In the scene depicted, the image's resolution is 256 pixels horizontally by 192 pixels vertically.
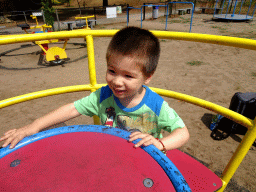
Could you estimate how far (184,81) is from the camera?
3.91 meters

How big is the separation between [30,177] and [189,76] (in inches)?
157

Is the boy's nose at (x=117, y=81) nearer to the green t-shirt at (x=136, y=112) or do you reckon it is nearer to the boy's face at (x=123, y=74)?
the boy's face at (x=123, y=74)

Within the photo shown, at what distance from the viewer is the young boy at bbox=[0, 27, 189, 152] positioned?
2.74 feet

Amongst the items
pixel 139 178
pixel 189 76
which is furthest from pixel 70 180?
pixel 189 76

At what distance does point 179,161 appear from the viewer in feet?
4.05

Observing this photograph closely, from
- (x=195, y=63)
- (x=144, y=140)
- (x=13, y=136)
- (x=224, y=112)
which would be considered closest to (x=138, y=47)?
(x=144, y=140)

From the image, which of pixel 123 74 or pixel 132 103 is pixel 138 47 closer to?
pixel 123 74

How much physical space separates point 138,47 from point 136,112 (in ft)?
1.13

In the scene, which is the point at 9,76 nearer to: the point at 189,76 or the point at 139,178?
the point at 189,76

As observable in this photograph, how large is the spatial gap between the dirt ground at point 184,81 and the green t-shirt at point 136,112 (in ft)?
4.10

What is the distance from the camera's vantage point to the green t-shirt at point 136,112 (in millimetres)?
958

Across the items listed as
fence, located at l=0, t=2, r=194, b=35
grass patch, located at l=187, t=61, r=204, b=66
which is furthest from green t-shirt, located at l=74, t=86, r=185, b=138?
fence, located at l=0, t=2, r=194, b=35

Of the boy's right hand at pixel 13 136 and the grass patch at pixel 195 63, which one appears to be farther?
the grass patch at pixel 195 63

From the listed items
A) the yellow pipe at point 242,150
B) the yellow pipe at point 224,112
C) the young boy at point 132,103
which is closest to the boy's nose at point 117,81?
the young boy at point 132,103
